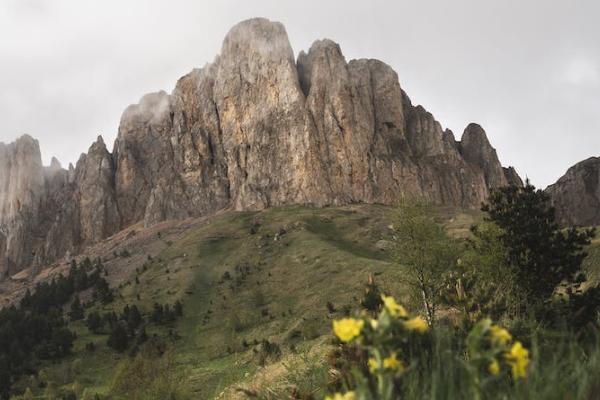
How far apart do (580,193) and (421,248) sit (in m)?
126

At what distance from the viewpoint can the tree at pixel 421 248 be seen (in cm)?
3098

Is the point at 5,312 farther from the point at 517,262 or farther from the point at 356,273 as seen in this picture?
the point at 517,262

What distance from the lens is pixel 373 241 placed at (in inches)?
3880

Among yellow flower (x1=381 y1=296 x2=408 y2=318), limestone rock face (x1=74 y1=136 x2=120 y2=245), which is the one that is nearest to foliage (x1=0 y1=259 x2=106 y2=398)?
limestone rock face (x1=74 y1=136 x2=120 y2=245)

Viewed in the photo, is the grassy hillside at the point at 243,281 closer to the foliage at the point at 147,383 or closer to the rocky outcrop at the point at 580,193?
the foliage at the point at 147,383

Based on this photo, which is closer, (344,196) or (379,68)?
(344,196)

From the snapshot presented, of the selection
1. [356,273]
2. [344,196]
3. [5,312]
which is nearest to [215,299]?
[356,273]

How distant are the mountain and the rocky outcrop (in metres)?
22.5

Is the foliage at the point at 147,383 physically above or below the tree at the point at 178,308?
below

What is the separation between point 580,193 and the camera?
5586 inches

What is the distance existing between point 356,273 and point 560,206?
9029cm

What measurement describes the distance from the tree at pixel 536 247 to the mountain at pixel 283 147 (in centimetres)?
11220

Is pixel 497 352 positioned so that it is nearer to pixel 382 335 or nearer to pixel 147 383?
pixel 382 335

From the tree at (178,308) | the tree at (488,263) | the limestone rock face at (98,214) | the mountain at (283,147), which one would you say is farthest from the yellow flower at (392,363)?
the limestone rock face at (98,214)
